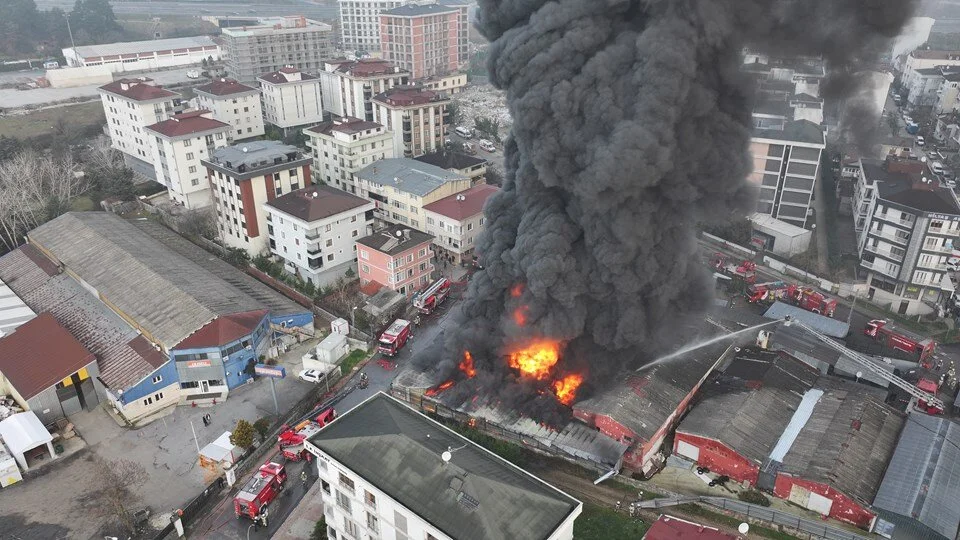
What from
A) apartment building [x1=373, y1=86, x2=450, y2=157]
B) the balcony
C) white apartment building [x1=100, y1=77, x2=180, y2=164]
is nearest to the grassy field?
white apartment building [x1=100, y1=77, x2=180, y2=164]

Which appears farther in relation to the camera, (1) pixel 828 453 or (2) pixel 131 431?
(2) pixel 131 431

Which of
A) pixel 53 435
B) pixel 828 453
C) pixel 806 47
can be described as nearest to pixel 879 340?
pixel 828 453

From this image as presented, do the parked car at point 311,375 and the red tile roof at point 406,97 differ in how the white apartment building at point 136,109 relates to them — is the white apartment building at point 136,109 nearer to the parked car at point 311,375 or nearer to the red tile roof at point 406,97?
the red tile roof at point 406,97

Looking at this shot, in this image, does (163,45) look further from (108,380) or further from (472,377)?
(472,377)

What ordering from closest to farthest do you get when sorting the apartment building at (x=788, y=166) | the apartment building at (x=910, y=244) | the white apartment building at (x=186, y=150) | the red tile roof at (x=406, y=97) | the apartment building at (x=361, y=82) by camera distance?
1. the apartment building at (x=910, y=244)
2. the apartment building at (x=788, y=166)
3. the white apartment building at (x=186, y=150)
4. the red tile roof at (x=406, y=97)
5. the apartment building at (x=361, y=82)

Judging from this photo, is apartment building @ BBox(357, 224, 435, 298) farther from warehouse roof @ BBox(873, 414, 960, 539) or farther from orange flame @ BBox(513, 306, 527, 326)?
warehouse roof @ BBox(873, 414, 960, 539)

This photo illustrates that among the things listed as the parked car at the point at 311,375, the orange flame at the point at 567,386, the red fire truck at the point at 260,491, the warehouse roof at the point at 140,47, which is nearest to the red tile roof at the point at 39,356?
the parked car at the point at 311,375
